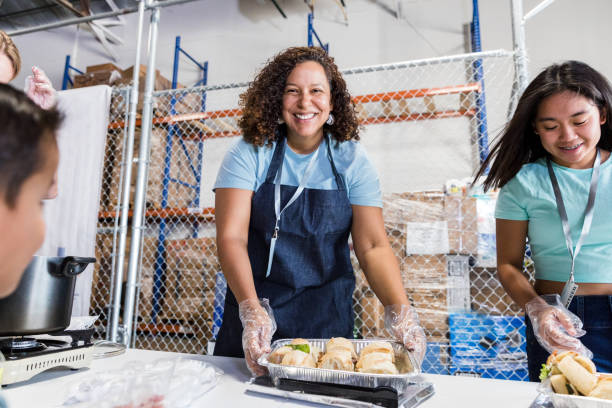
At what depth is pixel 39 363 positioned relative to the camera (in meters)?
1.01

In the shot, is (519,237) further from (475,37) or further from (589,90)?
(475,37)

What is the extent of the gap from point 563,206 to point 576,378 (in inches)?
30.8

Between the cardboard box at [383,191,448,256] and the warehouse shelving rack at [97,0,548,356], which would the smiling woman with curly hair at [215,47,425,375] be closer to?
the warehouse shelving rack at [97,0,548,356]

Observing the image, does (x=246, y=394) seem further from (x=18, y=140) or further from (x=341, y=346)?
(x=18, y=140)

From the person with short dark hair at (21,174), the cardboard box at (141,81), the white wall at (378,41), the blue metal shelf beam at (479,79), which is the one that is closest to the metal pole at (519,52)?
the blue metal shelf beam at (479,79)

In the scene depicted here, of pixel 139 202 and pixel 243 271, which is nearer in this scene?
pixel 243 271

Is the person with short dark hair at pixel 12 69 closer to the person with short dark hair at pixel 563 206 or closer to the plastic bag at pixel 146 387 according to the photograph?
the plastic bag at pixel 146 387

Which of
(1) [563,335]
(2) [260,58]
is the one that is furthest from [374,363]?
(2) [260,58]

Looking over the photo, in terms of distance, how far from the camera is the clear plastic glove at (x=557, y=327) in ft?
3.77

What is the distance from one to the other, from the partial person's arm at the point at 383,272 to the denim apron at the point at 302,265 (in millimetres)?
57

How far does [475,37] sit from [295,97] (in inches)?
172

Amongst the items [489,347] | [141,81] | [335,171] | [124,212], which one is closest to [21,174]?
[335,171]

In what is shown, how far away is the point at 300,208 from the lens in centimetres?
154

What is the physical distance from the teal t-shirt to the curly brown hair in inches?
25.8
